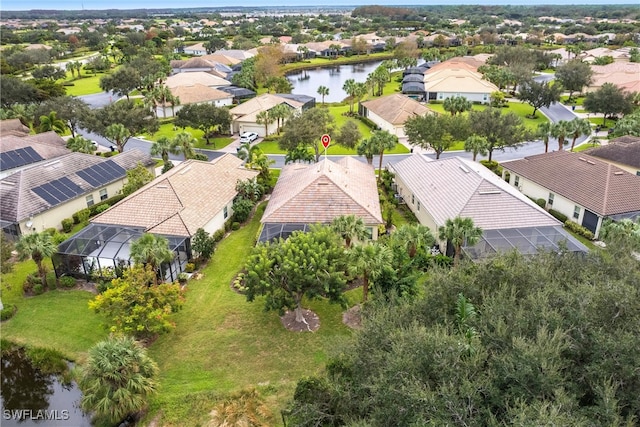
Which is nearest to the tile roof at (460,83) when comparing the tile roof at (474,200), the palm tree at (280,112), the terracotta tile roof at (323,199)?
the palm tree at (280,112)

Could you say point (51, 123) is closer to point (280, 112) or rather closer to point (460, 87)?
point (280, 112)

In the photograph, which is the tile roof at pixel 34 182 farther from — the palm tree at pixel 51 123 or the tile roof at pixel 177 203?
the palm tree at pixel 51 123

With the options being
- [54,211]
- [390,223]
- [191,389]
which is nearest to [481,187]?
[390,223]

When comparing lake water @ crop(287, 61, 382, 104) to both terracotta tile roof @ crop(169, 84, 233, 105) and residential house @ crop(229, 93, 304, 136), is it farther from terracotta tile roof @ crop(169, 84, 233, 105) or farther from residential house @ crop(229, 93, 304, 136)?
residential house @ crop(229, 93, 304, 136)

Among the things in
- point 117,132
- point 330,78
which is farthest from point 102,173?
point 330,78

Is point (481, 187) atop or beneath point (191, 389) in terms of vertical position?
atop

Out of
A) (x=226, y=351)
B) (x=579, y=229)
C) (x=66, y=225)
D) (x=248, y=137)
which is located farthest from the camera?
(x=248, y=137)

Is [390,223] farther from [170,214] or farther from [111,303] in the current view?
[111,303]
